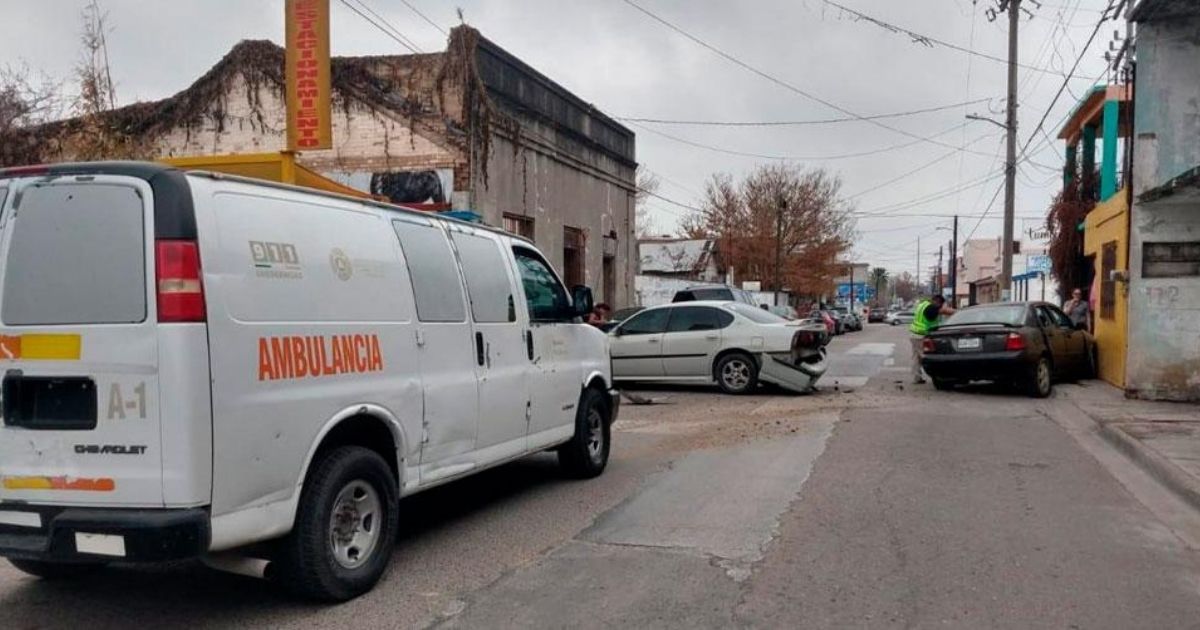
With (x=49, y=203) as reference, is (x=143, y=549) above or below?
below

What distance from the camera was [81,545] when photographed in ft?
12.6

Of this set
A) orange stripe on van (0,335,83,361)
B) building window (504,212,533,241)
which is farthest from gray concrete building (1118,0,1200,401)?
orange stripe on van (0,335,83,361)

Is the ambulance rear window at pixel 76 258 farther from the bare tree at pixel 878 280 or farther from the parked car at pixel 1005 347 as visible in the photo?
the bare tree at pixel 878 280

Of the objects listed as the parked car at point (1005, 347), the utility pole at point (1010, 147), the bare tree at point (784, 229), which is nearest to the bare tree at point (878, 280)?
the bare tree at point (784, 229)

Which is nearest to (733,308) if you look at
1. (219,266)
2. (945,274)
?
(219,266)

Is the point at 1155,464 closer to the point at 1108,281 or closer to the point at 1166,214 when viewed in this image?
the point at 1166,214

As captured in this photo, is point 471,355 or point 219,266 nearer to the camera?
point 219,266

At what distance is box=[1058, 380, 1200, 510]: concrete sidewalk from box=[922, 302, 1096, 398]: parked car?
59 cm

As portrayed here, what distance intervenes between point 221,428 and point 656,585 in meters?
2.40

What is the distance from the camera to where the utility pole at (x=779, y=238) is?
51656 mm

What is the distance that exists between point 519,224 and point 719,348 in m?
8.01

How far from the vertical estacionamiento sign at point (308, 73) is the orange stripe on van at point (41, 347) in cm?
1158

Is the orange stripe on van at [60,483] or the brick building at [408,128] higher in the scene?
the brick building at [408,128]

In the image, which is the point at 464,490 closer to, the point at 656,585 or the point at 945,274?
the point at 656,585
